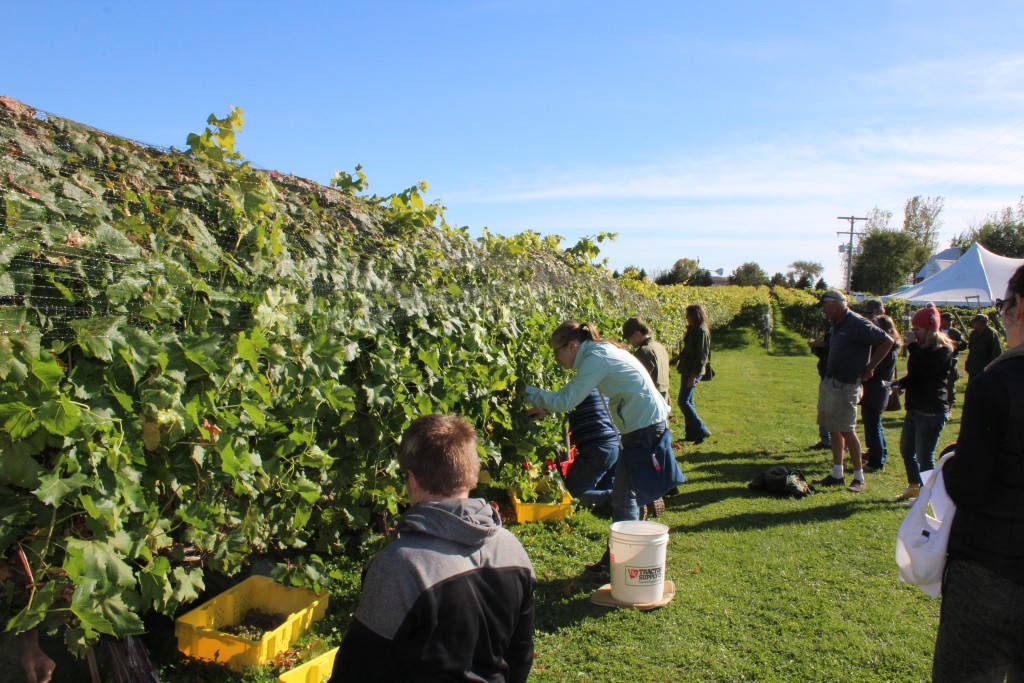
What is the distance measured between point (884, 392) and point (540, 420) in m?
4.06

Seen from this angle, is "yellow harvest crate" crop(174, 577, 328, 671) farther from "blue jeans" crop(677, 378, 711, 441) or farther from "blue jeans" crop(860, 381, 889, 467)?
"blue jeans" crop(677, 378, 711, 441)

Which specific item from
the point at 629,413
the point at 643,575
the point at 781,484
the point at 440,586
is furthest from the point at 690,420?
the point at 440,586

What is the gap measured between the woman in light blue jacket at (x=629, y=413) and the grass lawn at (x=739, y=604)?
683 mm

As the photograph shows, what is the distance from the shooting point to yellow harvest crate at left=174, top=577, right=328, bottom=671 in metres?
3.49

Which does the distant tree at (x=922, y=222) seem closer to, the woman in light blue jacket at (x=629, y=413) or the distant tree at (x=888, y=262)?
the distant tree at (x=888, y=262)

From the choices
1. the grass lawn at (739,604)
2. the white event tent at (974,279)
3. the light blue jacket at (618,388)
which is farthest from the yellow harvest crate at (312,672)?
the white event tent at (974,279)

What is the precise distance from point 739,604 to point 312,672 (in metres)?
2.65

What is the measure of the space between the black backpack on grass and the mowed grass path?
0.40 ft

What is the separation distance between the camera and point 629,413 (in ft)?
15.4

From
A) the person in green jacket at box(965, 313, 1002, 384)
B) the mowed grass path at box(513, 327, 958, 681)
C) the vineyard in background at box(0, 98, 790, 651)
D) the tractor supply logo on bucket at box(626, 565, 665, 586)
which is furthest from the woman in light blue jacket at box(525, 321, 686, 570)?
the person in green jacket at box(965, 313, 1002, 384)

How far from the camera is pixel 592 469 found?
5.77m

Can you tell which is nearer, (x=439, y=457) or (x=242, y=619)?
(x=439, y=457)

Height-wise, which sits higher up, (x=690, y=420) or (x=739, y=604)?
(x=690, y=420)

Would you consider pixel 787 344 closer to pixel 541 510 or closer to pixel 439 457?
pixel 541 510
